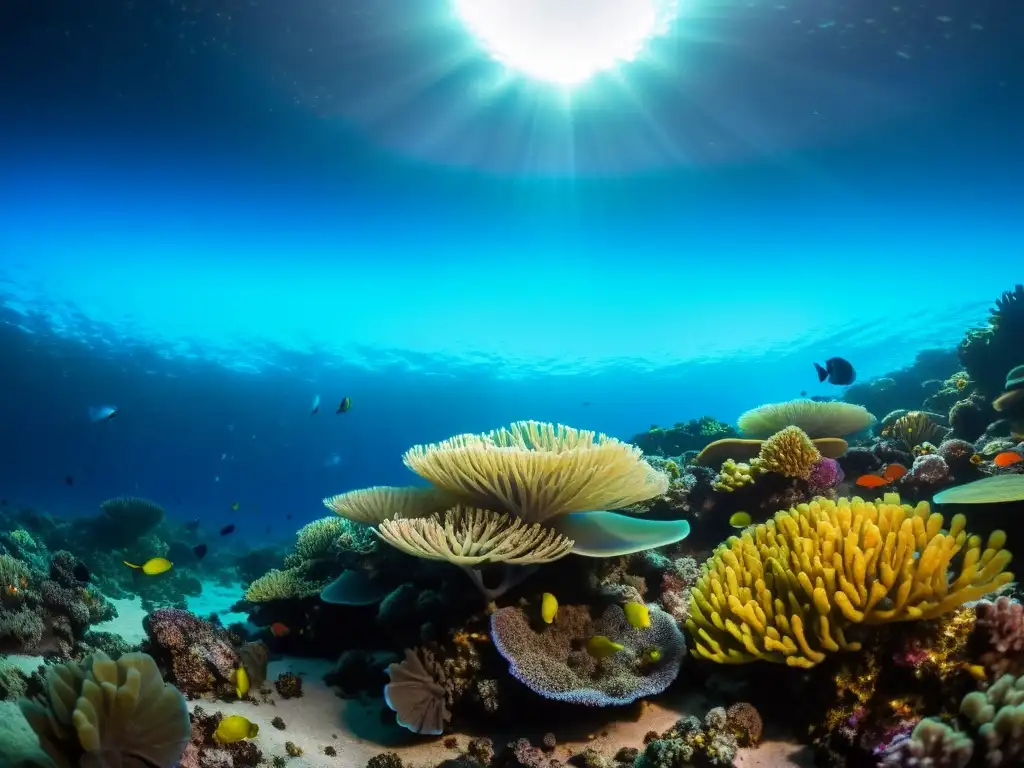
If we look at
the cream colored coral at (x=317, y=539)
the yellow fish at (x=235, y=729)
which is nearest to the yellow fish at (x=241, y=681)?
the yellow fish at (x=235, y=729)

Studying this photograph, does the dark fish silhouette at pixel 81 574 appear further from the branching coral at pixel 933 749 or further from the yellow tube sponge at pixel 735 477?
the branching coral at pixel 933 749

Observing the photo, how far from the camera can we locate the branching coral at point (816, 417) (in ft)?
22.7

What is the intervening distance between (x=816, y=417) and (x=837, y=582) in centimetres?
456

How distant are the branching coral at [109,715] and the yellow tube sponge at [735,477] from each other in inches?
211

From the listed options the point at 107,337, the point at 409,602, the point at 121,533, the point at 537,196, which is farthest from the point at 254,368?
the point at 409,602

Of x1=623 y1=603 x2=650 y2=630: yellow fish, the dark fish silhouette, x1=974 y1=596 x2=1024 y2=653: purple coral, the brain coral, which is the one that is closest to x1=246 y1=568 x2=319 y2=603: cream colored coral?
the dark fish silhouette

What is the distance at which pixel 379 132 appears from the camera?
1489 centimetres

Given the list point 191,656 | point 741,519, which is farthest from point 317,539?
point 741,519

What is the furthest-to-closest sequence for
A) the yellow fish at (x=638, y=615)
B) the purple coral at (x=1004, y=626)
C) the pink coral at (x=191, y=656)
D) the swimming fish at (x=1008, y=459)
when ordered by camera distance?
the swimming fish at (x=1008, y=459), the pink coral at (x=191, y=656), the yellow fish at (x=638, y=615), the purple coral at (x=1004, y=626)

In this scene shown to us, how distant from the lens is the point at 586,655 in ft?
13.4

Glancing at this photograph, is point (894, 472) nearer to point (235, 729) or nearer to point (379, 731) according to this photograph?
point (379, 731)

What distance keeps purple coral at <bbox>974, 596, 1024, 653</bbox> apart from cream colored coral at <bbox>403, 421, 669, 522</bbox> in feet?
7.10

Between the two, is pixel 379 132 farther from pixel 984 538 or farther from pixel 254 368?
pixel 254 368

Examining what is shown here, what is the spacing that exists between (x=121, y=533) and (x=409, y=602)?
54.8 feet
